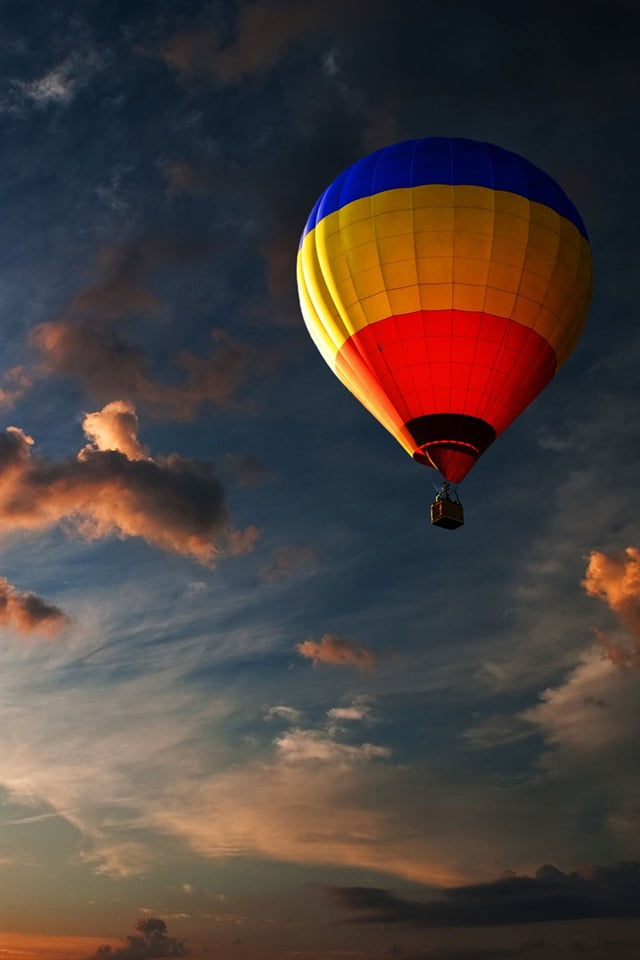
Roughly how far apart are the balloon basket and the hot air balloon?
0.34 ft

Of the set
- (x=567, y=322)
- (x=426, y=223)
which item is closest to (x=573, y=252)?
(x=567, y=322)

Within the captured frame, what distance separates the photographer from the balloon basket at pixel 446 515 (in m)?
56.2

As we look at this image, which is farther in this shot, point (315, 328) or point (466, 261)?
point (315, 328)

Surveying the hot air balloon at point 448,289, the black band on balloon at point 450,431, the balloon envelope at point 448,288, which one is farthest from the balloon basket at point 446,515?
the black band on balloon at point 450,431

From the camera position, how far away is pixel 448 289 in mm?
56531

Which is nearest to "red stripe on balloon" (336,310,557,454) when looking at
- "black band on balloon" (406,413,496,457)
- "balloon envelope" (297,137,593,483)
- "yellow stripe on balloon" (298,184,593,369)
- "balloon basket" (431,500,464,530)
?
"balloon envelope" (297,137,593,483)

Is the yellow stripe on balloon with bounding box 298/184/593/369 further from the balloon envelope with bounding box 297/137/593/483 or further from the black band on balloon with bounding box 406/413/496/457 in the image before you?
the black band on balloon with bounding box 406/413/496/457

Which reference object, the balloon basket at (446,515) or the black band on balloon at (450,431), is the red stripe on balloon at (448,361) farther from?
the balloon basket at (446,515)

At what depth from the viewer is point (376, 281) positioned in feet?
188

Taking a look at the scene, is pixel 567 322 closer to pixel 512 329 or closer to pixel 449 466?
pixel 512 329

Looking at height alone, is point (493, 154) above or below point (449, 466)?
above

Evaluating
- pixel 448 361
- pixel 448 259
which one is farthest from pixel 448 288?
pixel 448 361

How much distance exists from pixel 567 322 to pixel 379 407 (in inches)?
395

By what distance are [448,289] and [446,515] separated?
1040 cm
